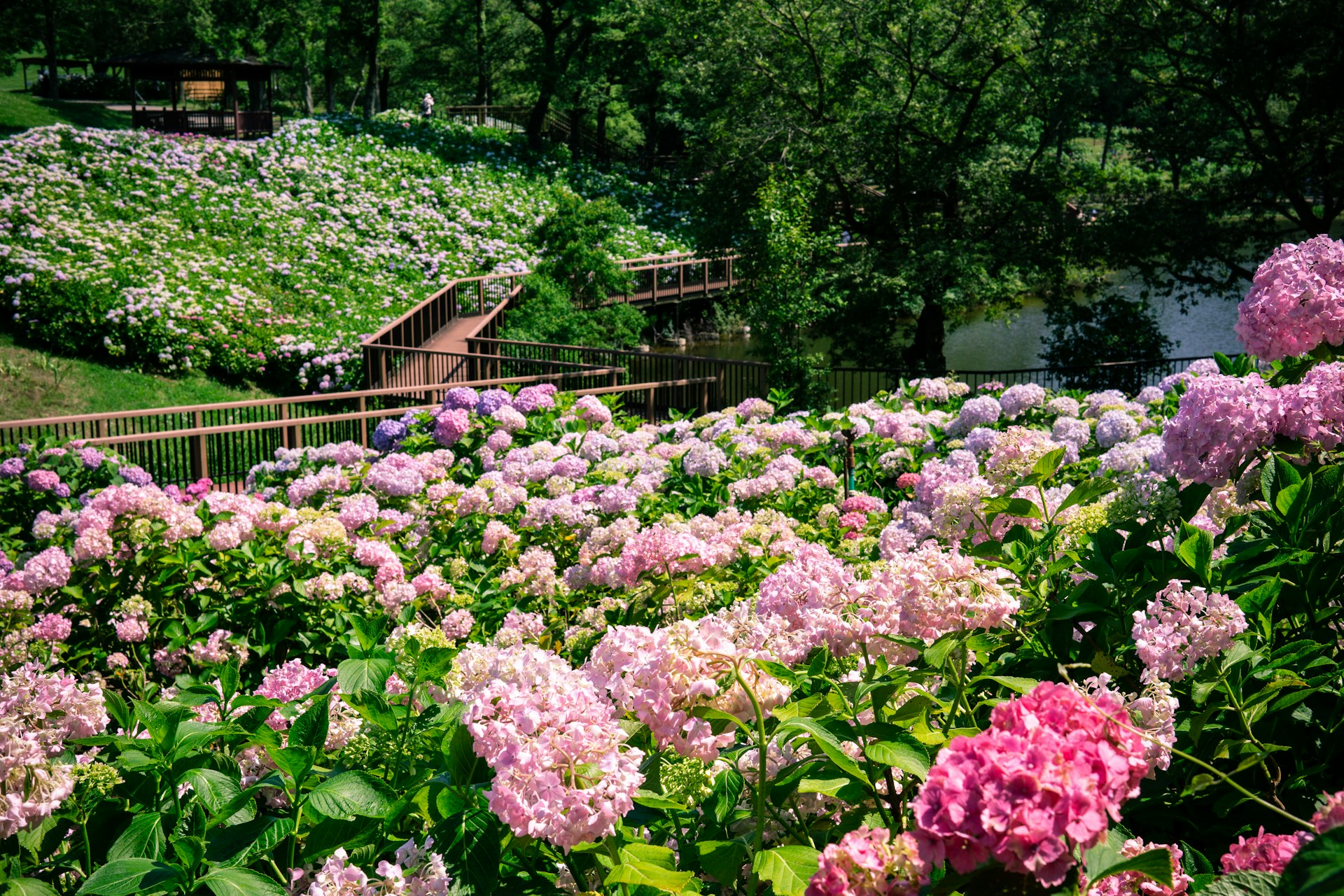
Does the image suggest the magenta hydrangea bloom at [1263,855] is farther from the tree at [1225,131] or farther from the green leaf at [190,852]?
the tree at [1225,131]

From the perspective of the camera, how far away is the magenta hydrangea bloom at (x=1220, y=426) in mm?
2057

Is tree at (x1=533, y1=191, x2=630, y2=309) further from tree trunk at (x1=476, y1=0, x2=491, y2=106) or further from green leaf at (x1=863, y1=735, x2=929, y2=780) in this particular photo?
green leaf at (x1=863, y1=735, x2=929, y2=780)

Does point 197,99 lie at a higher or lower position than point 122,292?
higher

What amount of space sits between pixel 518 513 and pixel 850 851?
369 centimetres

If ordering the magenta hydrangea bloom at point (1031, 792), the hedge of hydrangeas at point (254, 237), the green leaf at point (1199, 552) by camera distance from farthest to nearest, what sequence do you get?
the hedge of hydrangeas at point (254, 237)
the green leaf at point (1199, 552)
the magenta hydrangea bloom at point (1031, 792)

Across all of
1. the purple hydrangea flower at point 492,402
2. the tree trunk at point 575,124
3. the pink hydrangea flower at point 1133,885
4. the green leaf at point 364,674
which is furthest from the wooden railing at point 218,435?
the tree trunk at point 575,124

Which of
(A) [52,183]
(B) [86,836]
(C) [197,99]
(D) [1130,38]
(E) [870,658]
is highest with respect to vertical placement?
(C) [197,99]

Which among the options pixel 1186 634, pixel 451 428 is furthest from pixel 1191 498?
pixel 451 428

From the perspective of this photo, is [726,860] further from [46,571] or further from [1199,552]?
[46,571]

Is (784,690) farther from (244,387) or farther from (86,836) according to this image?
(244,387)

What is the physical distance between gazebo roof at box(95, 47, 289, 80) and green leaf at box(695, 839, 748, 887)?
30.8 meters

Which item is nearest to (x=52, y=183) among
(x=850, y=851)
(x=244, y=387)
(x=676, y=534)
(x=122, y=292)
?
(x=122, y=292)

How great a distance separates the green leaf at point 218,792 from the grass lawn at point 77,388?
1519 centimetres

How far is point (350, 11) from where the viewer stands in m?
36.0
